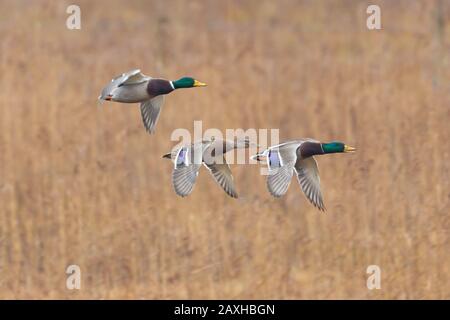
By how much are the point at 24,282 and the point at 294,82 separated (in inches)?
92.2

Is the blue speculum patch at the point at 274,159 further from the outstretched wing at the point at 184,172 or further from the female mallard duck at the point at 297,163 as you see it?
the outstretched wing at the point at 184,172

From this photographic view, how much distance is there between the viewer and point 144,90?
169 inches

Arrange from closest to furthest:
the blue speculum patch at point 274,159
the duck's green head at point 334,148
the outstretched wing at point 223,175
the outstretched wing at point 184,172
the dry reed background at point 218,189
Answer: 1. the outstretched wing at point 184,172
2. the blue speculum patch at point 274,159
3. the duck's green head at point 334,148
4. the outstretched wing at point 223,175
5. the dry reed background at point 218,189

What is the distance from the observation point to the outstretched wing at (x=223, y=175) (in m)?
4.88

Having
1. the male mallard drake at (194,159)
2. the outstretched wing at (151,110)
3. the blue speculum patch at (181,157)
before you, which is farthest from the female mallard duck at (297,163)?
the outstretched wing at (151,110)

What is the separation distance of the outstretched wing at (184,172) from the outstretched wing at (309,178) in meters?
0.56

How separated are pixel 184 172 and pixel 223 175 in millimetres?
538

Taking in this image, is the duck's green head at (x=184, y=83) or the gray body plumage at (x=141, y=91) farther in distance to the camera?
the duck's green head at (x=184, y=83)

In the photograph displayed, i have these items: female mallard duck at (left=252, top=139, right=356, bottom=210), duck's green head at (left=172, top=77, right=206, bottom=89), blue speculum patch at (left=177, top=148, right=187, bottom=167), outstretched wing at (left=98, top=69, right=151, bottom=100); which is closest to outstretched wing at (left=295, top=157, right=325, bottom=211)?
female mallard duck at (left=252, top=139, right=356, bottom=210)

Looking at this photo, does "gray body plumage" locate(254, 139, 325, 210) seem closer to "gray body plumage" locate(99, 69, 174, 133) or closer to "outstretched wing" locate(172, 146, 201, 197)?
"outstretched wing" locate(172, 146, 201, 197)

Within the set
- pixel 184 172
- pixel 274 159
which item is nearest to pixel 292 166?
pixel 274 159

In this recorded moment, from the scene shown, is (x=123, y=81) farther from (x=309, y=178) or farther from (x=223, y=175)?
(x=309, y=178)

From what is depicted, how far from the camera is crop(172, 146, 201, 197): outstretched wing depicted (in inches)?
170
